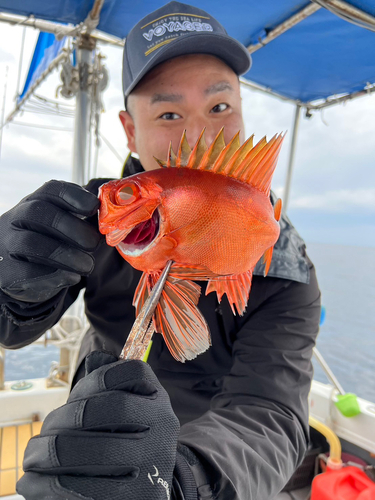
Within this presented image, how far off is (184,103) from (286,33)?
5.81 feet

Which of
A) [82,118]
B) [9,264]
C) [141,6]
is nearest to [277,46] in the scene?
[141,6]

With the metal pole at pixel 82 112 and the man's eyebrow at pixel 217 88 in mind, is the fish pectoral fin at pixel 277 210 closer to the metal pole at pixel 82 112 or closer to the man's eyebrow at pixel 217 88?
the man's eyebrow at pixel 217 88

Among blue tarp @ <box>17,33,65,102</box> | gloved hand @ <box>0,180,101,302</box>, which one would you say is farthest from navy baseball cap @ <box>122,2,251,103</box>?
blue tarp @ <box>17,33,65,102</box>

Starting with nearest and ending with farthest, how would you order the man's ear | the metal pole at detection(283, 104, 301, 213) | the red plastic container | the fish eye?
1. the fish eye
2. the man's ear
3. the red plastic container
4. the metal pole at detection(283, 104, 301, 213)

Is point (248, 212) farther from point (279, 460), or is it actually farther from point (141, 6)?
point (141, 6)

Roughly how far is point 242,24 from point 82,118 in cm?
136

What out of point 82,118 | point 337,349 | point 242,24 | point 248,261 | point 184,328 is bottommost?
point 337,349

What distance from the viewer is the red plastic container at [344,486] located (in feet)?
6.61

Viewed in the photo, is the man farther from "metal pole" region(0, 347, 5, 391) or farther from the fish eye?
"metal pole" region(0, 347, 5, 391)

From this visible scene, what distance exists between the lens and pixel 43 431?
589 mm

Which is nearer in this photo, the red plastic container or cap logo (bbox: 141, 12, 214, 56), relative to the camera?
cap logo (bbox: 141, 12, 214, 56)

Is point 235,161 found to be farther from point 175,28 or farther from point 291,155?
point 291,155

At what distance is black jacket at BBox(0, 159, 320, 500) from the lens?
855 millimetres

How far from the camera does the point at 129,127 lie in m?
1.43
